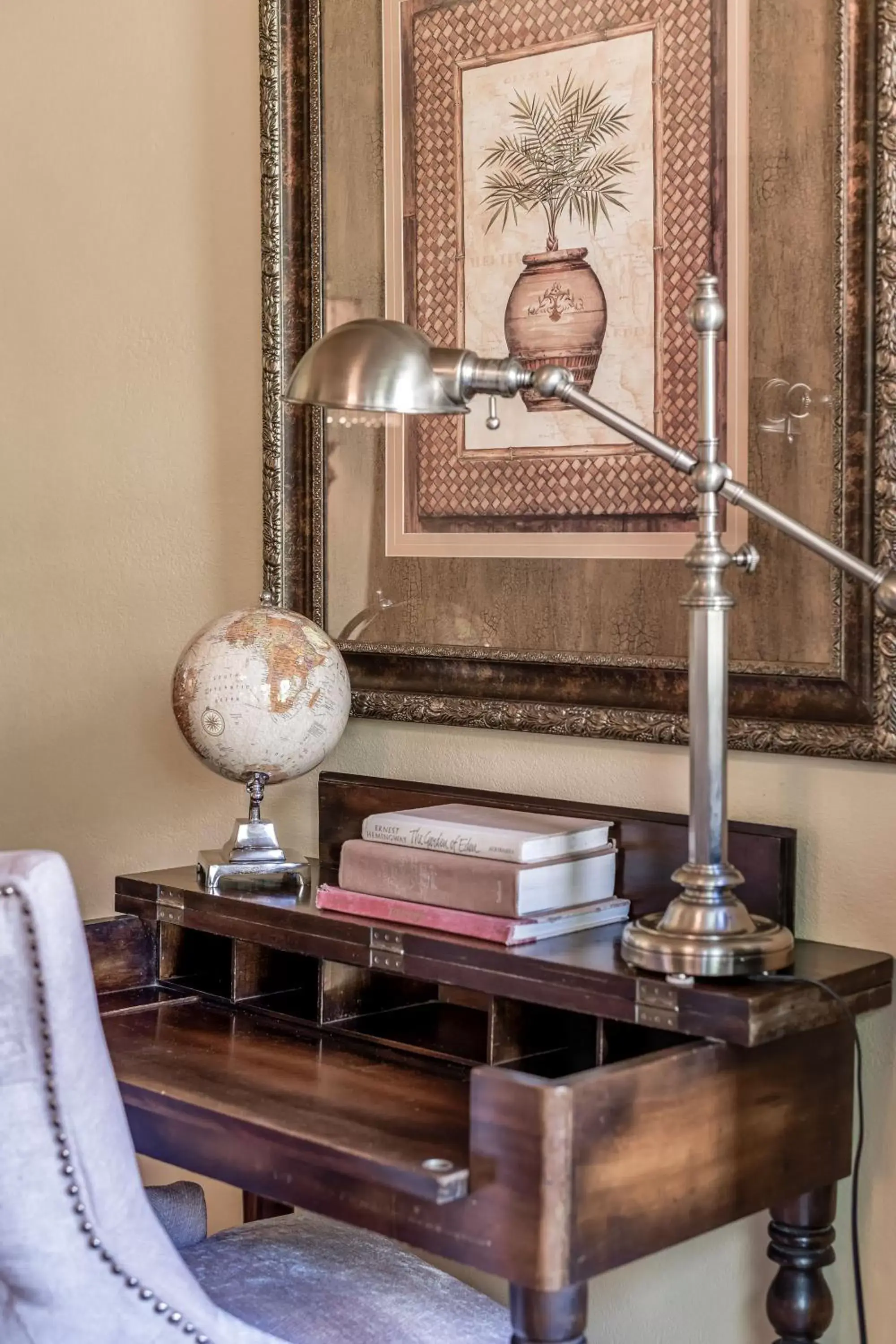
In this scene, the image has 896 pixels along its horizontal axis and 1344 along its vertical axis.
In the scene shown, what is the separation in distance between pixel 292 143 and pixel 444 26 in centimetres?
29

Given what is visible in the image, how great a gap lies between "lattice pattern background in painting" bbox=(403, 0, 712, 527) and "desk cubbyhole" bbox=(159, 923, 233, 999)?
0.60 m

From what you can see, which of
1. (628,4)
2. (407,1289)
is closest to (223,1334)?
(407,1289)

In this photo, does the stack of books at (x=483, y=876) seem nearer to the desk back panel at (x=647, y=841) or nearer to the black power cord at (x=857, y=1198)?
the desk back panel at (x=647, y=841)

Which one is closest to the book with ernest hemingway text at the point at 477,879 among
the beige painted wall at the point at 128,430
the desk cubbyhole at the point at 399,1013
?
the desk cubbyhole at the point at 399,1013

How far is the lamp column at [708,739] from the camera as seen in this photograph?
1.48 m

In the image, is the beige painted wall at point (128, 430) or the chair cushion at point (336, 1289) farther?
the beige painted wall at point (128, 430)

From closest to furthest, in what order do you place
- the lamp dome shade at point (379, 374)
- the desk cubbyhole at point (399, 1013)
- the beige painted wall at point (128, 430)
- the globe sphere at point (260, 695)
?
the lamp dome shade at point (379, 374) < the desk cubbyhole at point (399, 1013) < the globe sphere at point (260, 695) < the beige painted wall at point (128, 430)

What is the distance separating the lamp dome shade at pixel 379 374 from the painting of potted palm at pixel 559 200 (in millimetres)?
305

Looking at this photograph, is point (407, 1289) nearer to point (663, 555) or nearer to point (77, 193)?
point (663, 555)

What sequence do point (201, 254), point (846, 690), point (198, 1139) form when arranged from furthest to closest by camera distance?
point (201, 254) → point (846, 690) → point (198, 1139)

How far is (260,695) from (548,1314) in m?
0.82

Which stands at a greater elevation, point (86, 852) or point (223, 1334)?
point (86, 852)

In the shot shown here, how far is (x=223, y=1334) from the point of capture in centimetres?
142

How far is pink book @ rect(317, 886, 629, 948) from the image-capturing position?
161 centimetres
